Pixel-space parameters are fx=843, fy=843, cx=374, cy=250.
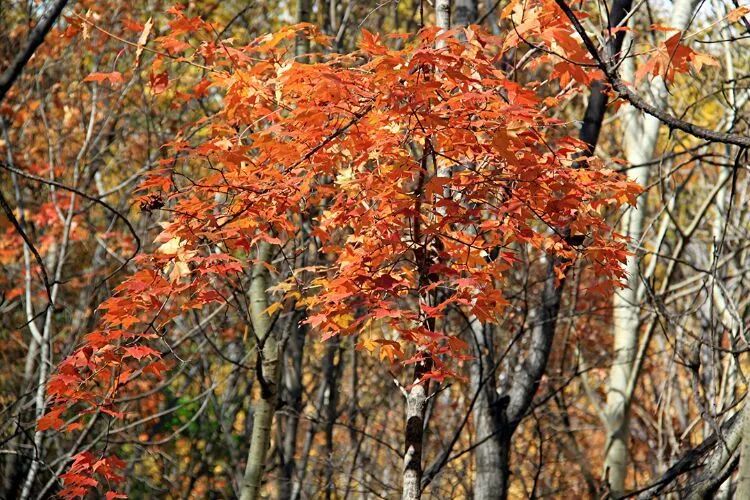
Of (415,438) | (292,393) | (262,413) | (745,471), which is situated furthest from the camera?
(292,393)

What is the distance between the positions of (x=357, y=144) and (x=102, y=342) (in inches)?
52.5

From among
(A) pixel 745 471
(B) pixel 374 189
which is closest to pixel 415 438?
(B) pixel 374 189

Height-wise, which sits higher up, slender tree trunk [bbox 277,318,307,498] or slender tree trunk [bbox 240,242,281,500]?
slender tree trunk [bbox 277,318,307,498]

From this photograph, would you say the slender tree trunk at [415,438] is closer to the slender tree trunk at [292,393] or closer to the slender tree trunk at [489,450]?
the slender tree trunk at [489,450]

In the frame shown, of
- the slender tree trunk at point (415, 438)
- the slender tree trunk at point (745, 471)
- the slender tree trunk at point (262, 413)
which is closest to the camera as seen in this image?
the slender tree trunk at point (745, 471)

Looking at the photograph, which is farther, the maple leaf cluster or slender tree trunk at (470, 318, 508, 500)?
slender tree trunk at (470, 318, 508, 500)

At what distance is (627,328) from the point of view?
24.6 ft

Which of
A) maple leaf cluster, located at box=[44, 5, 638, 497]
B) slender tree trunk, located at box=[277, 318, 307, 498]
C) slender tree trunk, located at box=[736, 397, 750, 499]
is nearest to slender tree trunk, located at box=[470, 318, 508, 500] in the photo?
maple leaf cluster, located at box=[44, 5, 638, 497]

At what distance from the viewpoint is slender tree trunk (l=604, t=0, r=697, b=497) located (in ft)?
23.5

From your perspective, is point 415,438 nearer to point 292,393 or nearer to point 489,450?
point 489,450

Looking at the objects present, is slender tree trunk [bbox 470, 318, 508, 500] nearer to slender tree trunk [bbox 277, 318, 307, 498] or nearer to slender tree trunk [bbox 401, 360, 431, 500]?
slender tree trunk [bbox 401, 360, 431, 500]

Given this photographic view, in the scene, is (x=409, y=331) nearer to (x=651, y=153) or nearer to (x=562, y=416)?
(x=651, y=153)

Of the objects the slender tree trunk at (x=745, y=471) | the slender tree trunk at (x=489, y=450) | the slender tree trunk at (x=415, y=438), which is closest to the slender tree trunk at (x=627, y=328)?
the slender tree trunk at (x=489, y=450)

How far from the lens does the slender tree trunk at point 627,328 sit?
23.5ft
